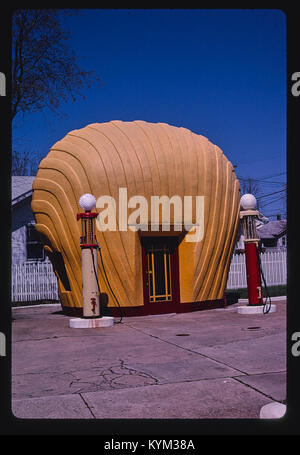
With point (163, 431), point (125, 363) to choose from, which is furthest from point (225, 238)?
point (163, 431)

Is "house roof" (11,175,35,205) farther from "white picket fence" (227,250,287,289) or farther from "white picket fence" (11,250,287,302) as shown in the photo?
"white picket fence" (227,250,287,289)

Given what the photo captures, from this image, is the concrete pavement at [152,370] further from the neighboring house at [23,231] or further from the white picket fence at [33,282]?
the neighboring house at [23,231]

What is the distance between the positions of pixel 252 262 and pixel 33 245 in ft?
36.0

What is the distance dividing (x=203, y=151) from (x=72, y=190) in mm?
3462

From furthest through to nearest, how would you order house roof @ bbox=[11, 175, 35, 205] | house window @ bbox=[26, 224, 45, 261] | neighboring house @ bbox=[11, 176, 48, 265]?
house window @ bbox=[26, 224, 45, 261] < neighboring house @ bbox=[11, 176, 48, 265] < house roof @ bbox=[11, 175, 35, 205]

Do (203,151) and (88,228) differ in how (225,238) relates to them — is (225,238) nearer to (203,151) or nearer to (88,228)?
(203,151)

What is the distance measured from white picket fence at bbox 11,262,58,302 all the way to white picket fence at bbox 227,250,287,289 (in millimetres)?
7663

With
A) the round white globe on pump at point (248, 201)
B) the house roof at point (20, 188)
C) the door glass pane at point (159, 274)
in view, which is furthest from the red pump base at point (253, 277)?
the house roof at point (20, 188)

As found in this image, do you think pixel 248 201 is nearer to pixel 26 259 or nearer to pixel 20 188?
pixel 26 259

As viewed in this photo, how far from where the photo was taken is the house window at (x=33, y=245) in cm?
1881

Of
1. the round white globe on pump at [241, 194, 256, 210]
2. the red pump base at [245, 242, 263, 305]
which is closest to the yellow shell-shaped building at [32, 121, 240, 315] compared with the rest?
the round white globe on pump at [241, 194, 256, 210]

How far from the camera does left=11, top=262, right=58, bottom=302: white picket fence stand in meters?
17.2

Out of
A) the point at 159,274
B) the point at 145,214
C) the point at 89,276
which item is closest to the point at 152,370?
the point at 89,276

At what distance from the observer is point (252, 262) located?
10906 mm
